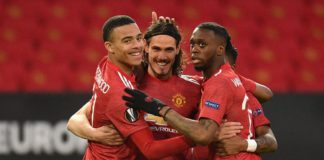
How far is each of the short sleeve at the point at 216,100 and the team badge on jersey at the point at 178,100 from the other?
0.39m

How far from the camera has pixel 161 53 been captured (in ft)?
14.7

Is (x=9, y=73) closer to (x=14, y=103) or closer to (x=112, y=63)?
(x=14, y=103)

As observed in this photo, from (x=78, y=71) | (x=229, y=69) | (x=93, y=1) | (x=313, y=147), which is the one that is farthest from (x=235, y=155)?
(x=93, y=1)

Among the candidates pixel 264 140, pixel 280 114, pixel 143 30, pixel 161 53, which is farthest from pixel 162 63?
pixel 143 30

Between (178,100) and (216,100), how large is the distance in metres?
0.50

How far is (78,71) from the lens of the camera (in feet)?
27.7

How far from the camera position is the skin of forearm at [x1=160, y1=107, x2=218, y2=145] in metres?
4.02

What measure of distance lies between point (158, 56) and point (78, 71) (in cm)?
404

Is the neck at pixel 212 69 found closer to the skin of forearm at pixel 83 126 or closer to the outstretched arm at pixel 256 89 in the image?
the outstretched arm at pixel 256 89

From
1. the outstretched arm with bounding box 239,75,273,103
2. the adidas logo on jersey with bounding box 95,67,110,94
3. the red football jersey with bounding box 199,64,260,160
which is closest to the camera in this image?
the red football jersey with bounding box 199,64,260,160

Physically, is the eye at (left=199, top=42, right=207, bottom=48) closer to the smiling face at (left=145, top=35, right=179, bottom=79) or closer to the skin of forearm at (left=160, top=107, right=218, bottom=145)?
the smiling face at (left=145, top=35, right=179, bottom=79)

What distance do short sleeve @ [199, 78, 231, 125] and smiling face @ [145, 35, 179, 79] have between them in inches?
16.6

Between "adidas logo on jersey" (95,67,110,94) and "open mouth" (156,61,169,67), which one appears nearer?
"adidas logo on jersey" (95,67,110,94)

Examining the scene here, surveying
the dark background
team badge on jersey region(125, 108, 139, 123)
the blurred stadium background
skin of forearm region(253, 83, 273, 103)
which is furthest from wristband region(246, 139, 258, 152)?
the blurred stadium background
